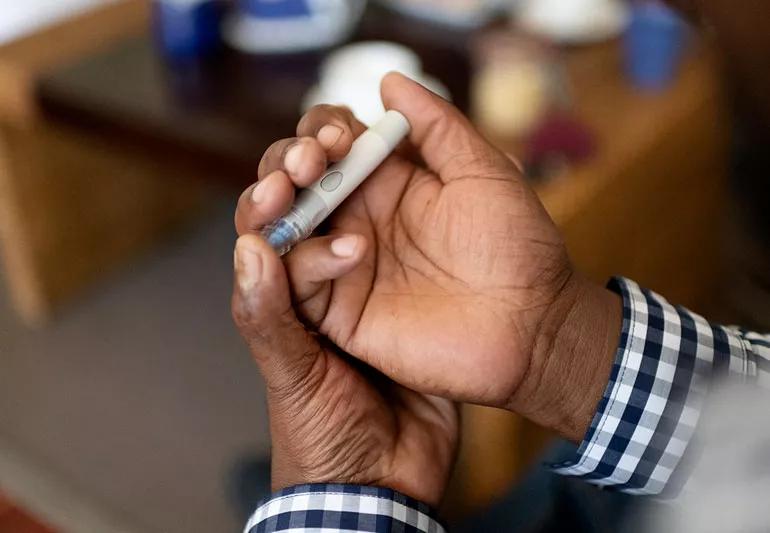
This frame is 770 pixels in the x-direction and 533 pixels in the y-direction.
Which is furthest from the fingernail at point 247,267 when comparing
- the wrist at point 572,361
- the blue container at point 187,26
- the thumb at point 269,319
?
the blue container at point 187,26

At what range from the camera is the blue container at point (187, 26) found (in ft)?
4.31

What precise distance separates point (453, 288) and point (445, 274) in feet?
0.05

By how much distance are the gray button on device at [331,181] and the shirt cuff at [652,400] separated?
0.77 ft

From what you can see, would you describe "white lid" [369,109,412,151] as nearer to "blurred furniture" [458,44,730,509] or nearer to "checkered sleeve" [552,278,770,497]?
"checkered sleeve" [552,278,770,497]

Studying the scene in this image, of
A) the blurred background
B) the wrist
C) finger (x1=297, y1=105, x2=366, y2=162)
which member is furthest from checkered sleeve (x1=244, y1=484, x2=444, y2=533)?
the blurred background

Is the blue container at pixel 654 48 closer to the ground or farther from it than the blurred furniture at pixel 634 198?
farther from it

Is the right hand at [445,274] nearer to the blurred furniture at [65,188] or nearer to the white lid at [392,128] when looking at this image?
the white lid at [392,128]

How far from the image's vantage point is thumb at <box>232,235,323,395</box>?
1.57ft

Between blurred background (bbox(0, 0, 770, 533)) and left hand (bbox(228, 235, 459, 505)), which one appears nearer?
left hand (bbox(228, 235, 459, 505))

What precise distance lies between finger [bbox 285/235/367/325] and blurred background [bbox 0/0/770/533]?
433mm

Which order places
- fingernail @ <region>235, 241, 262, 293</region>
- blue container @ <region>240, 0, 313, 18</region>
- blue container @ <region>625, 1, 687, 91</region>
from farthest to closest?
1. blue container @ <region>240, 0, 313, 18</region>
2. blue container @ <region>625, 1, 687, 91</region>
3. fingernail @ <region>235, 241, 262, 293</region>

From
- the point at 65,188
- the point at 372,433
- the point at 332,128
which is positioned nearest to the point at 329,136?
the point at 332,128

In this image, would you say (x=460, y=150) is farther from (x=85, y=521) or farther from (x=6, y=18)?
(x=6, y=18)

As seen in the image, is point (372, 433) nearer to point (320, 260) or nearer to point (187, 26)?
point (320, 260)
